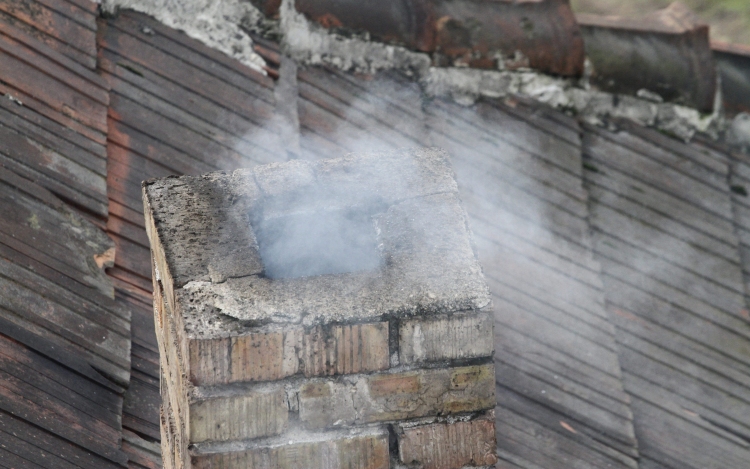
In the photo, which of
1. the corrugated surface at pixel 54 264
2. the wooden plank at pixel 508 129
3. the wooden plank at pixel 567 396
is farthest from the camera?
the wooden plank at pixel 508 129

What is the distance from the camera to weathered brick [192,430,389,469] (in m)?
2.19

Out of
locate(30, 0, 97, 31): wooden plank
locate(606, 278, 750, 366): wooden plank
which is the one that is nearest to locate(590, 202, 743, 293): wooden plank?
locate(606, 278, 750, 366): wooden plank

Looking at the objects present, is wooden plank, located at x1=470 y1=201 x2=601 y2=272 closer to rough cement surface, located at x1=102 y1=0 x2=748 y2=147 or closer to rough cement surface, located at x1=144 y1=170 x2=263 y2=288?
rough cement surface, located at x1=102 y1=0 x2=748 y2=147

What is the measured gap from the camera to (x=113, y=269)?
3.67 m

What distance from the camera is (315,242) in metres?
2.66

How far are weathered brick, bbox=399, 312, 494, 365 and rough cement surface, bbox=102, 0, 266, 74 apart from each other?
297cm

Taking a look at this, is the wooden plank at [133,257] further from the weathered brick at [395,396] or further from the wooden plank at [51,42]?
the weathered brick at [395,396]

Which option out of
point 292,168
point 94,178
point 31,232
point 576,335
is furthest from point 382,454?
point 576,335

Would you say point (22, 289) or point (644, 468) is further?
point (644, 468)

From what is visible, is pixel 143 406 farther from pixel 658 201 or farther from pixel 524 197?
pixel 658 201

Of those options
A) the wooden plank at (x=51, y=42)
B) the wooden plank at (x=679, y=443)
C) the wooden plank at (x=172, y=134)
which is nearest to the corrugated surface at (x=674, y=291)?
the wooden plank at (x=679, y=443)

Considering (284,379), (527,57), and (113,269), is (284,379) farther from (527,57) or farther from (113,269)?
(527,57)

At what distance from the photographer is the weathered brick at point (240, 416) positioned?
2.16m

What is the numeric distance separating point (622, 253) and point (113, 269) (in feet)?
8.79
